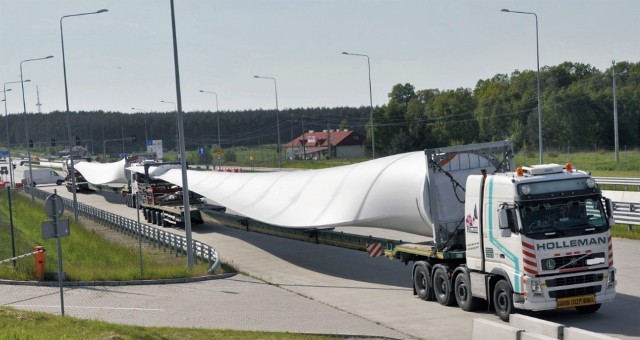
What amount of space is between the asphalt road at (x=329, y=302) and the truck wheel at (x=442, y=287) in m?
0.18

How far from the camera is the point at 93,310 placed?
19656 millimetres

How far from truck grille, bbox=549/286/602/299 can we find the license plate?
0.21ft

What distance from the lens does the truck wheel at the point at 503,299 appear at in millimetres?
15875

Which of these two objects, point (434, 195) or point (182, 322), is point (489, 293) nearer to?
point (434, 195)

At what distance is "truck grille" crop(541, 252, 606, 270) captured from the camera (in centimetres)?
1538

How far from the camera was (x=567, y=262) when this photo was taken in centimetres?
1548

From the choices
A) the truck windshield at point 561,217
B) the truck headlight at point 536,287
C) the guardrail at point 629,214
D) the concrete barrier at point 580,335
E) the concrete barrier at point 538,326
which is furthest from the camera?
the guardrail at point 629,214

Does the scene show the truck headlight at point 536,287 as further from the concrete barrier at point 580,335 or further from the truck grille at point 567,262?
the concrete barrier at point 580,335

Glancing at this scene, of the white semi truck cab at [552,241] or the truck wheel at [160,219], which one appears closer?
the white semi truck cab at [552,241]

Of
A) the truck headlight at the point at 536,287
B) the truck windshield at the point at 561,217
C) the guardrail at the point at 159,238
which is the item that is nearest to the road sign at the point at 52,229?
the guardrail at the point at 159,238

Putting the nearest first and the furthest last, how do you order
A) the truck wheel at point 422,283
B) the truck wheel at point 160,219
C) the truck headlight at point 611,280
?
the truck headlight at point 611,280
the truck wheel at point 422,283
the truck wheel at point 160,219

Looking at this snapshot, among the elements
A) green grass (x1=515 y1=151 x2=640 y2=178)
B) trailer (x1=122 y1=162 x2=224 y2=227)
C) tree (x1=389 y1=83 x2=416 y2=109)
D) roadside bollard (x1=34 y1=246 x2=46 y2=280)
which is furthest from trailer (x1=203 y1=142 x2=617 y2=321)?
tree (x1=389 y1=83 x2=416 y2=109)

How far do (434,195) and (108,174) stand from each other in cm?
4584

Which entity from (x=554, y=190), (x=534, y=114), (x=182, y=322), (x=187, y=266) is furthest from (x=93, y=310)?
(x=534, y=114)
